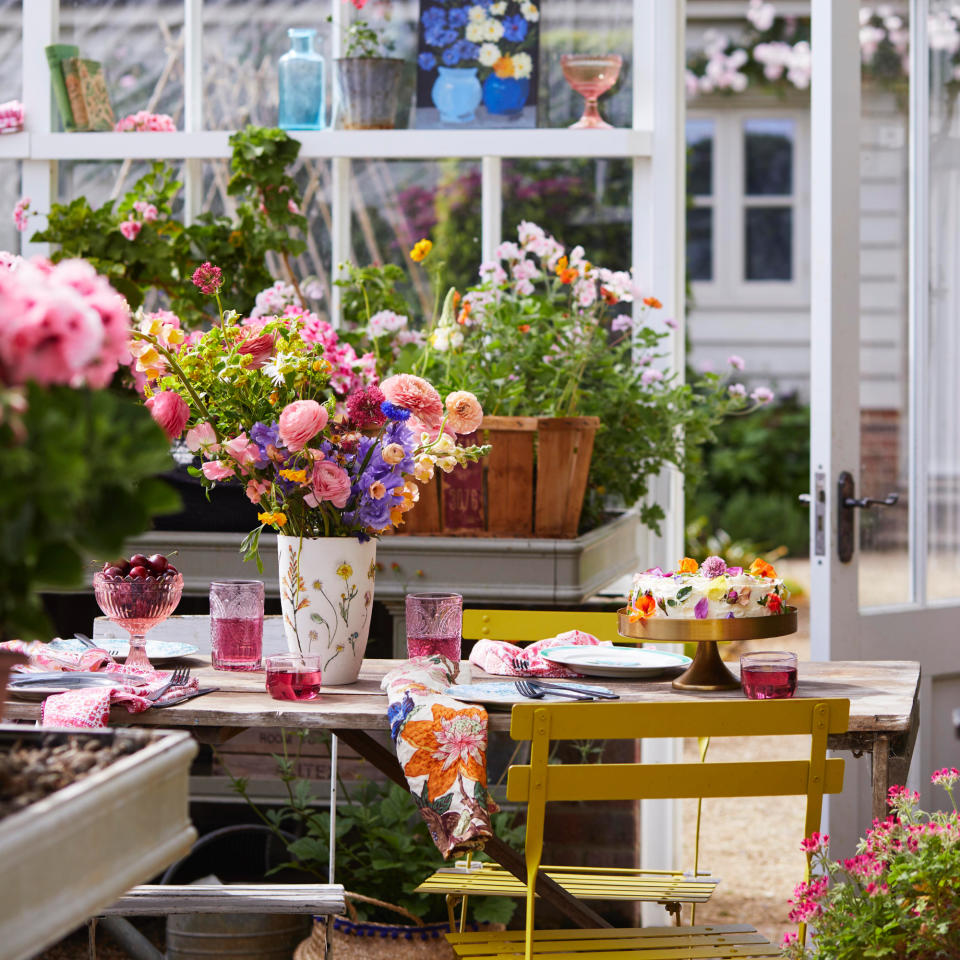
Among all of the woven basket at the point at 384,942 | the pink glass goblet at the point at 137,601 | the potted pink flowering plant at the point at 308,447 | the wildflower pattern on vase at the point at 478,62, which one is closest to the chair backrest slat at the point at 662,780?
the potted pink flowering plant at the point at 308,447

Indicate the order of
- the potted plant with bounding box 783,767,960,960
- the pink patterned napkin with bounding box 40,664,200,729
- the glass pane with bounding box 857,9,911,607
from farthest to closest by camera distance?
1. the glass pane with bounding box 857,9,911,607
2. the pink patterned napkin with bounding box 40,664,200,729
3. the potted plant with bounding box 783,767,960,960

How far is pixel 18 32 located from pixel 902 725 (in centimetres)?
323

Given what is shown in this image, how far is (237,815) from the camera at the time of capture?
3666mm

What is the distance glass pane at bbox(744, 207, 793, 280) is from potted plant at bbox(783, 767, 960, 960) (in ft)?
32.0

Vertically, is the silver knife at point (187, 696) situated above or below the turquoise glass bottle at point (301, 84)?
below

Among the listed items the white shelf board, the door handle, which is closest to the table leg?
the door handle

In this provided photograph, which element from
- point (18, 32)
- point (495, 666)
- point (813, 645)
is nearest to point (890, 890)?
point (495, 666)

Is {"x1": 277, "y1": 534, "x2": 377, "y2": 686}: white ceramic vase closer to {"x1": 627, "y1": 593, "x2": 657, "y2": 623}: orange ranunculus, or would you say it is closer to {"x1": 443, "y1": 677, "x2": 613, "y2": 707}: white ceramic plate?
{"x1": 443, "y1": 677, "x2": 613, "y2": 707}: white ceramic plate

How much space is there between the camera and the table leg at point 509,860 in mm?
2271

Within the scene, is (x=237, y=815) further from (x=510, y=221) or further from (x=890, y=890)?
(x=890, y=890)

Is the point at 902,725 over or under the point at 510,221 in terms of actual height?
under

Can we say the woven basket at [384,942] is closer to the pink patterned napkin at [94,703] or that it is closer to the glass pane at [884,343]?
the pink patterned napkin at [94,703]

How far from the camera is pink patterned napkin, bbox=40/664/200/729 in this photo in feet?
6.61

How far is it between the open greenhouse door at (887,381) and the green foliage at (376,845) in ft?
3.06
